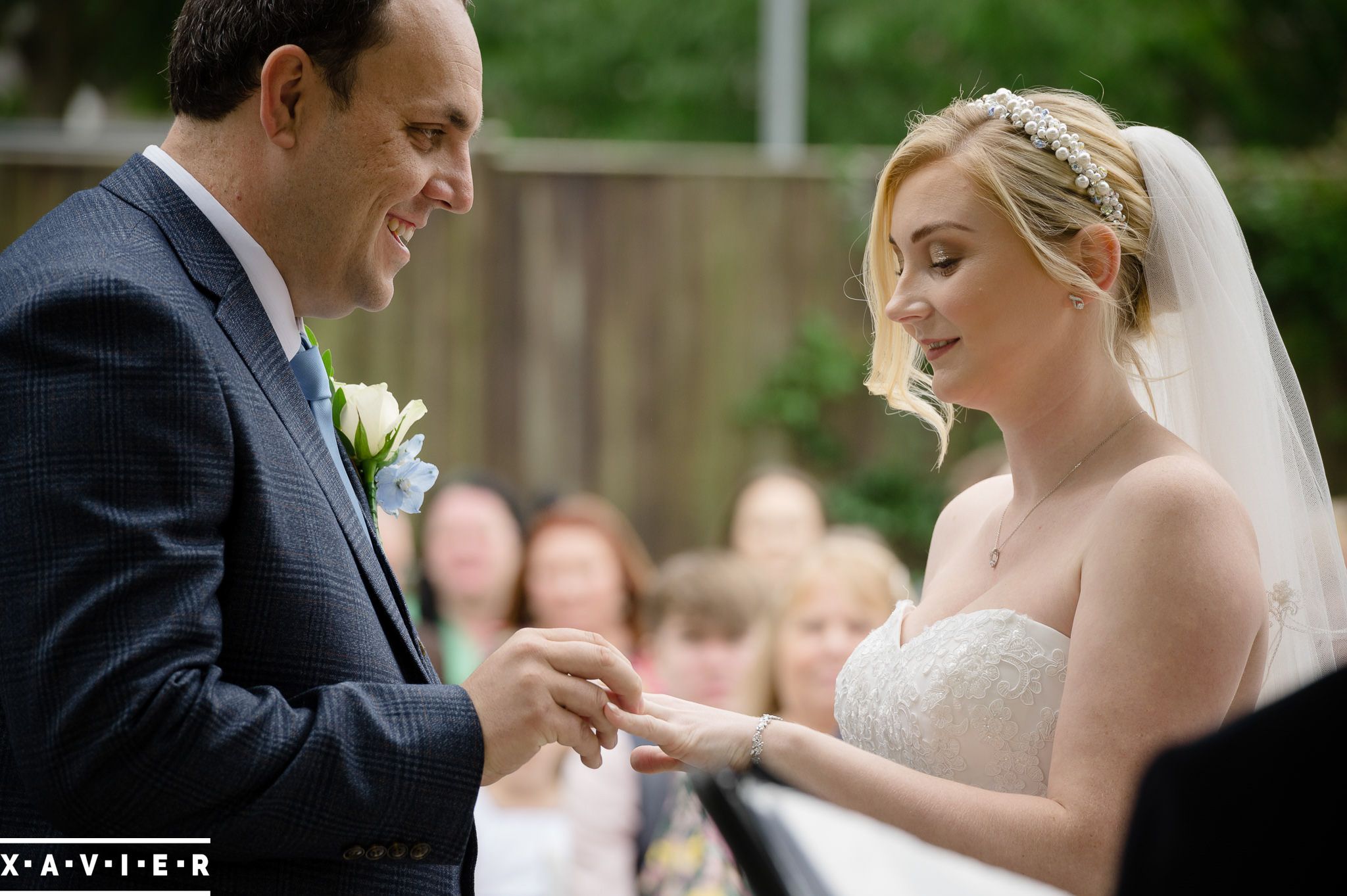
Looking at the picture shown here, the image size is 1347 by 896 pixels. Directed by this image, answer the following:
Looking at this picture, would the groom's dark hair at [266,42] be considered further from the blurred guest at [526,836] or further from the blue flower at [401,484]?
the blurred guest at [526,836]

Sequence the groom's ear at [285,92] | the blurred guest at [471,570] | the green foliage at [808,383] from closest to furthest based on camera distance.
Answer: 1. the groom's ear at [285,92]
2. the blurred guest at [471,570]
3. the green foliage at [808,383]

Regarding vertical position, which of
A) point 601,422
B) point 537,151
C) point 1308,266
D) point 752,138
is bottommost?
point 601,422

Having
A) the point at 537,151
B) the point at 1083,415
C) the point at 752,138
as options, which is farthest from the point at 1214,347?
the point at 752,138

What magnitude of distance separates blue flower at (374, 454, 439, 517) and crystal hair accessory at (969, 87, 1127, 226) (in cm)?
130

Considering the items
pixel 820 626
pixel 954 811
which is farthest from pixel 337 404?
pixel 820 626

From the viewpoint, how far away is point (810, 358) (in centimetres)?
768

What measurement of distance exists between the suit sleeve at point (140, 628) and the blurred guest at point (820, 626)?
2323 mm

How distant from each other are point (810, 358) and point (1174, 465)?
18.6 ft

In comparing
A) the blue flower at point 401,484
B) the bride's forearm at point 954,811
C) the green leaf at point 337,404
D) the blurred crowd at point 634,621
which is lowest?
the blurred crowd at point 634,621

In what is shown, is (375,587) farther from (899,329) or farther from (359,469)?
(899,329)

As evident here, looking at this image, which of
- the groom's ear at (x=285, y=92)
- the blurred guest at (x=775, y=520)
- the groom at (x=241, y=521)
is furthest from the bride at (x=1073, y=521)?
the blurred guest at (x=775, y=520)

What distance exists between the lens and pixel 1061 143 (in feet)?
7.71

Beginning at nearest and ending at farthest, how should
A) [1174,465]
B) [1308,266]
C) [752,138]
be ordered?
[1174,465]
[1308,266]
[752,138]

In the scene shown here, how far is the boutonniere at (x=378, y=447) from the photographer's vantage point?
2240 mm
